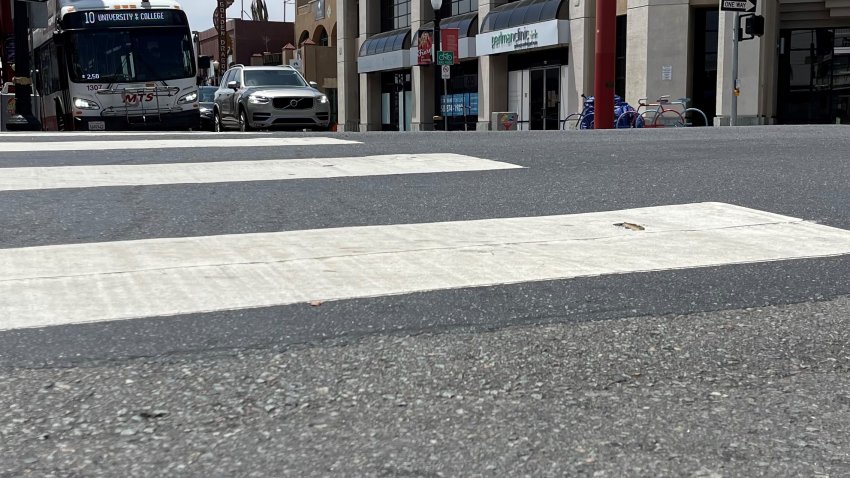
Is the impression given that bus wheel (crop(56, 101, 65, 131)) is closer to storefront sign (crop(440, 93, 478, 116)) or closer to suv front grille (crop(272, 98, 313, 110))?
suv front grille (crop(272, 98, 313, 110))

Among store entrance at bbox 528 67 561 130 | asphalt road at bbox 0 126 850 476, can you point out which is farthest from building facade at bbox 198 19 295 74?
asphalt road at bbox 0 126 850 476

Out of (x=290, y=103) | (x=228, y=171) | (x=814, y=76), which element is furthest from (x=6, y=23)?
(x=814, y=76)

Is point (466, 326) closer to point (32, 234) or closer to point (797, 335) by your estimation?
point (797, 335)

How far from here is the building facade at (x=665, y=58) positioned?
2805 centimetres

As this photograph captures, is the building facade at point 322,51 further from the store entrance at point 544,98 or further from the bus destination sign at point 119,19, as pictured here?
the bus destination sign at point 119,19

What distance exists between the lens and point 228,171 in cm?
720

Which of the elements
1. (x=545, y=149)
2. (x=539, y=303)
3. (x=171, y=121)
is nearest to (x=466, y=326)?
(x=539, y=303)

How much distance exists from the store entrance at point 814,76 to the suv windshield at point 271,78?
1537 cm

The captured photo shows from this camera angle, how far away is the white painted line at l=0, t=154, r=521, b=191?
6.63 meters

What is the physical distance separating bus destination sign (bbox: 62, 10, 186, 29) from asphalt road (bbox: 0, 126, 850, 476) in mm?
16261

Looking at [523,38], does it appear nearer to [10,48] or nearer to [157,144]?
[10,48]

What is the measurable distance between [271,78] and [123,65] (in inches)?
127

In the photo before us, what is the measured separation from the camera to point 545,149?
930 cm

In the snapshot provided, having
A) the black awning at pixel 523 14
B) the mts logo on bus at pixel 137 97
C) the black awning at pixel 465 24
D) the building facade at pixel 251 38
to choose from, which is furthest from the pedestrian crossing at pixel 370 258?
the building facade at pixel 251 38
